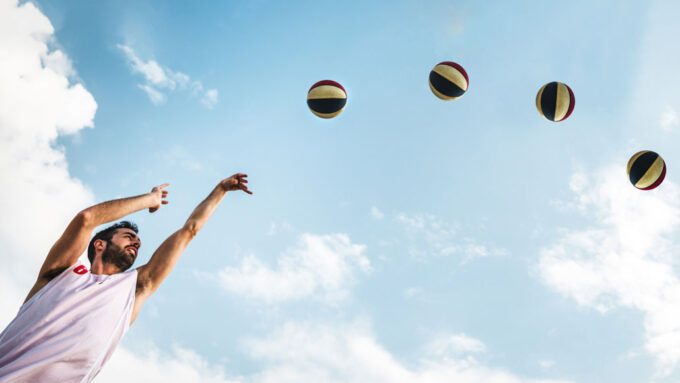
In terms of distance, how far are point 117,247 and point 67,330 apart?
41.5 inches

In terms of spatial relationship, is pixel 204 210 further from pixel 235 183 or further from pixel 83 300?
pixel 83 300

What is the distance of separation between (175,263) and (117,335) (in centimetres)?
65

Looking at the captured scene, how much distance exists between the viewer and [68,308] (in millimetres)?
2762

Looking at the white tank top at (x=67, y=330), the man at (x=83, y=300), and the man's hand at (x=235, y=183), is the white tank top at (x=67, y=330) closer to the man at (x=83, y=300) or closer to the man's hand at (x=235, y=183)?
the man at (x=83, y=300)

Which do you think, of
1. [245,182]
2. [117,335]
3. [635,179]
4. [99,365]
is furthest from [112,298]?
[635,179]

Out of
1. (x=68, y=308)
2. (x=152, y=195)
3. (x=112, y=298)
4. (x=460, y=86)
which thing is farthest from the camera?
(x=460, y=86)

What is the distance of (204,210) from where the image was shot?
3.83 metres

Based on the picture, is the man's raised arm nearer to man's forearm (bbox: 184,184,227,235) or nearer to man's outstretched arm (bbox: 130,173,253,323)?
man's outstretched arm (bbox: 130,173,253,323)

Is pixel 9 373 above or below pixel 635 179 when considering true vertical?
below

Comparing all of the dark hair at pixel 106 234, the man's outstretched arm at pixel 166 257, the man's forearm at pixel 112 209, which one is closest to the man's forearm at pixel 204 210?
the man's outstretched arm at pixel 166 257

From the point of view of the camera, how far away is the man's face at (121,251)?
142 inches

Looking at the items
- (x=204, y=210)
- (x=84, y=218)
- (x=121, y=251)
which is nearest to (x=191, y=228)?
(x=204, y=210)

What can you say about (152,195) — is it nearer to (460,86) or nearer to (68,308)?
(68,308)

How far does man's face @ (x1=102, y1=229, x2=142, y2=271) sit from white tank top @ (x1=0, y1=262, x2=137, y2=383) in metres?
0.54
